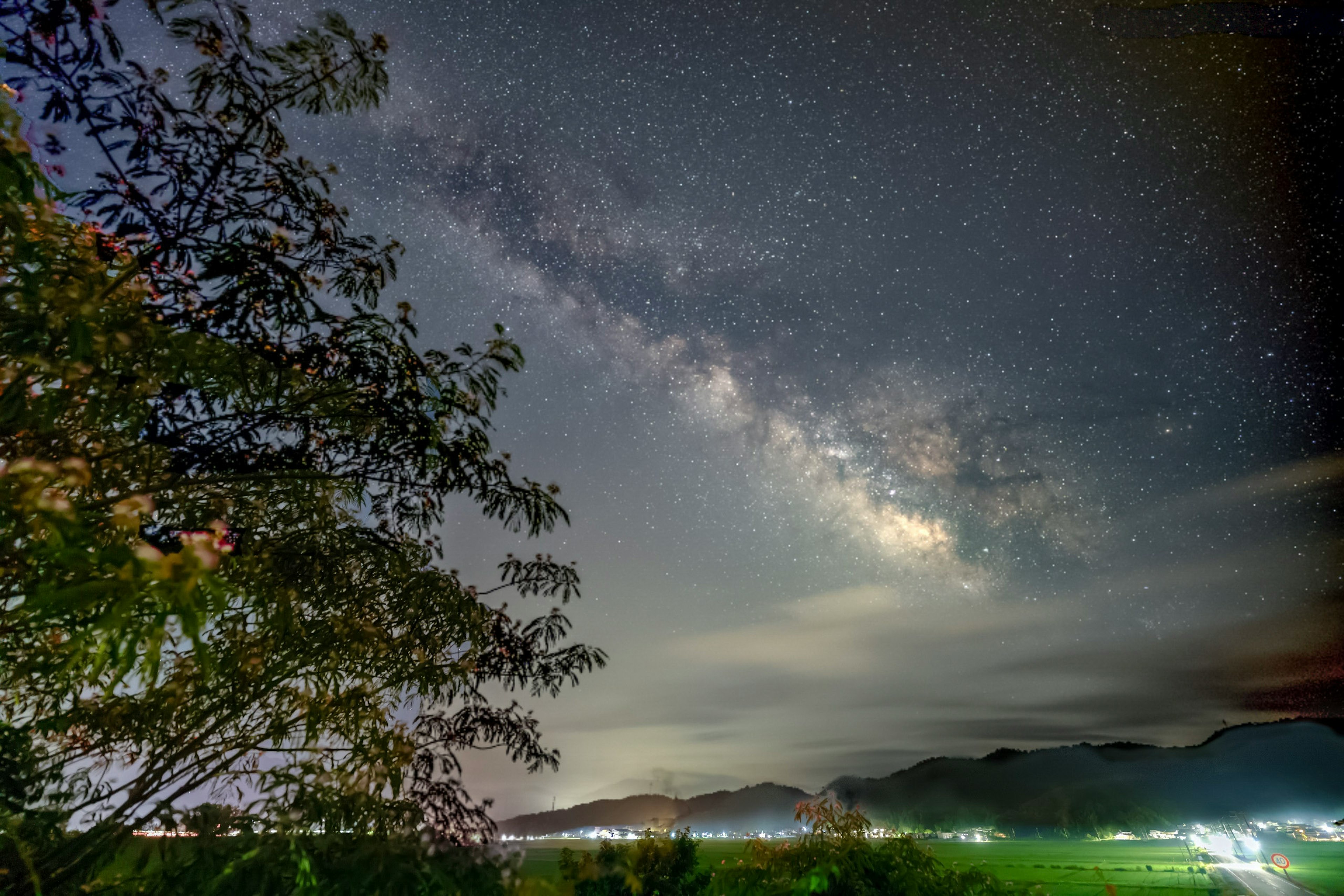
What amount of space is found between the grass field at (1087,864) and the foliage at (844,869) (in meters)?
1.07

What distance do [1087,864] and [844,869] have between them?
98.5 m

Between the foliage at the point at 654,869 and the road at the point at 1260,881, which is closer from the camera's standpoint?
the foliage at the point at 654,869

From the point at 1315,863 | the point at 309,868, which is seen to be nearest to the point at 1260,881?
the point at 1315,863

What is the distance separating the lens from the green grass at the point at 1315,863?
195 feet

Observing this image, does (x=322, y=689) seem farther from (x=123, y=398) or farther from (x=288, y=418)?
(x=123, y=398)

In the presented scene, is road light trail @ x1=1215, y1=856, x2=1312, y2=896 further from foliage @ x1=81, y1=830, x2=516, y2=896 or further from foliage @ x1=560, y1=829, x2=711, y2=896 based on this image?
foliage @ x1=81, y1=830, x2=516, y2=896

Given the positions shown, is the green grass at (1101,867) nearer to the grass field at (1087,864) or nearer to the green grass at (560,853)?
the grass field at (1087,864)

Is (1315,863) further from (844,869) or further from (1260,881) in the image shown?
(844,869)

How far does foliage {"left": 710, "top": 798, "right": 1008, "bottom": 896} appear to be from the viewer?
16.0 ft

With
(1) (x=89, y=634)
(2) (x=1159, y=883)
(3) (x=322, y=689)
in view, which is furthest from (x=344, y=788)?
(2) (x=1159, y=883)

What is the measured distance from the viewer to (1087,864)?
77.2 metres

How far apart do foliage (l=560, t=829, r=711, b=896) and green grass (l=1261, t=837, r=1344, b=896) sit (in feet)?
229

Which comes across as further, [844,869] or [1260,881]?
[1260,881]

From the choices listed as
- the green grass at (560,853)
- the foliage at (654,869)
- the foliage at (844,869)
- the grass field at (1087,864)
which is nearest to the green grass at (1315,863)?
the grass field at (1087,864)
